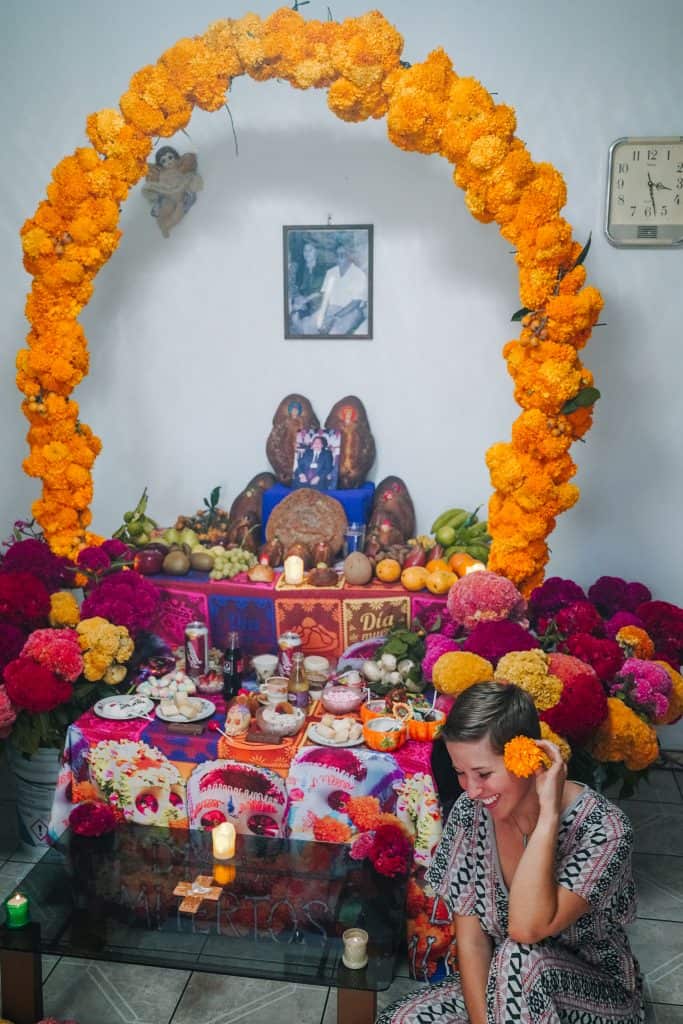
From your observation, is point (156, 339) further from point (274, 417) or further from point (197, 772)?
point (197, 772)

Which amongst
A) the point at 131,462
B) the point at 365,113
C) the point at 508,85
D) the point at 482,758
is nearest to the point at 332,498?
the point at 131,462

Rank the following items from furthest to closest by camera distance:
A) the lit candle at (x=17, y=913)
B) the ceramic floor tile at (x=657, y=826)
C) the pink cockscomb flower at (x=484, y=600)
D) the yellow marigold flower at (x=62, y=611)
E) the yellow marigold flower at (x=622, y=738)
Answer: the ceramic floor tile at (x=657, y=826) → the yellow marigold flower at (x=62, y=611) → the pink cockscomb flower at (x=484, y=600) → the yellow marigold flower at (x=622, y=738) → the lit candle at (x=17, y=913)

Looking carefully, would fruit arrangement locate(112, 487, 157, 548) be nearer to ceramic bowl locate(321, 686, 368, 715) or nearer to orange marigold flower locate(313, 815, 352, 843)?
ceramic bowl locate(321, 686, 368, 715)

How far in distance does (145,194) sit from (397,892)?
366cm

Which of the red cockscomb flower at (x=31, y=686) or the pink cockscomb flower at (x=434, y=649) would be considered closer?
the red cockscomb flower at (x=31, y=686)

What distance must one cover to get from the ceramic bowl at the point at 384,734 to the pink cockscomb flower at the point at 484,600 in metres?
0.48

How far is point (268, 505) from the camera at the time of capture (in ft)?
15.8

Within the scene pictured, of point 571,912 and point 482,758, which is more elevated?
point 482,758

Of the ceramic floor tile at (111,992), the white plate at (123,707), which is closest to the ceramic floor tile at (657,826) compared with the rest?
the ceramic floor tile at (111,992)

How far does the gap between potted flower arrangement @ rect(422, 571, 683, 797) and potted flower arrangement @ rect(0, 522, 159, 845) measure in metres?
1.28

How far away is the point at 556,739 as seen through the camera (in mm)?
3229

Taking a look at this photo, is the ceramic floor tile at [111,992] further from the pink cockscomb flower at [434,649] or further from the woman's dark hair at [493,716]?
the woman's dark hair at [493,716]

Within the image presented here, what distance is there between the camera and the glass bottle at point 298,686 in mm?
4016

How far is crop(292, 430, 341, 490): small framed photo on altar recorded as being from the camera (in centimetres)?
483
